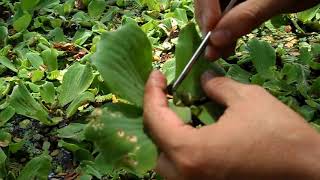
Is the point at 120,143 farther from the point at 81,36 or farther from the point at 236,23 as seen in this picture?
the point at 81,36

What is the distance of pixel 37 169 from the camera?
91cm

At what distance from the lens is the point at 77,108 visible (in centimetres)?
104

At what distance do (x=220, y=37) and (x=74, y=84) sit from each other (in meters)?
0.34

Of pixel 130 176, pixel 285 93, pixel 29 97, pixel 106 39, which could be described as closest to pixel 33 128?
pixel 29 97

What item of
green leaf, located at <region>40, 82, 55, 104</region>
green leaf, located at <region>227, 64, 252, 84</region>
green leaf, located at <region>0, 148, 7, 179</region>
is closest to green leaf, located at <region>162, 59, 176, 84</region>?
green leaf, located at <region>227, 64, 252, 84</region>

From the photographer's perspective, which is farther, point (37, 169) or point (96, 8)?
point (96, 8)

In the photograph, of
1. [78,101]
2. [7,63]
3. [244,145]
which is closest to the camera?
[244,145]

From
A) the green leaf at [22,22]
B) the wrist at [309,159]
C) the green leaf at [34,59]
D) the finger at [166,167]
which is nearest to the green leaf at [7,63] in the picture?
the green leaf at [34,59]

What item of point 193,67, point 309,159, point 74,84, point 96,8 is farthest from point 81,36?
point 309,159

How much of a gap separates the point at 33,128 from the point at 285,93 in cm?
47

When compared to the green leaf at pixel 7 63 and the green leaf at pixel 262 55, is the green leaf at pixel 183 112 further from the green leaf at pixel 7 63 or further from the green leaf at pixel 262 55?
the green leaf at pixel 7 63

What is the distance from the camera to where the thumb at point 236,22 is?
83cm

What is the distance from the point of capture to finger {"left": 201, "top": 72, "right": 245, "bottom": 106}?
2.41ft

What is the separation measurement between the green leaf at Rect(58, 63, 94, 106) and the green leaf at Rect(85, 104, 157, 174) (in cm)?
33
